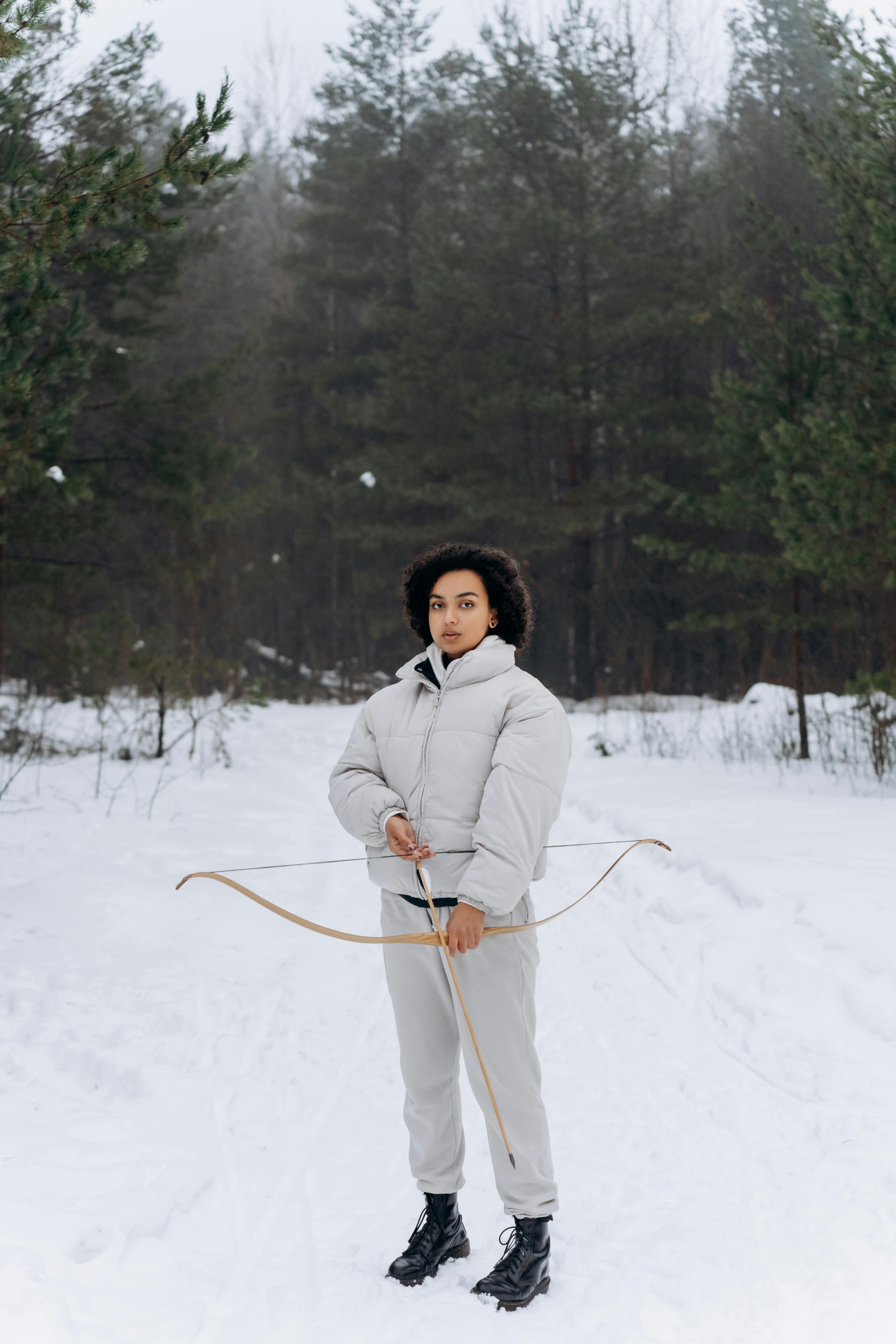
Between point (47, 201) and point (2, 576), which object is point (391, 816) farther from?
point (2, 576)

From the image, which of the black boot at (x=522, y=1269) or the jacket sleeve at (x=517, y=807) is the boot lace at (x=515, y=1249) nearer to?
the black boot at (x=522, y=1269)

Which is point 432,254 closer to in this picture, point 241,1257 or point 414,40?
point 414,40

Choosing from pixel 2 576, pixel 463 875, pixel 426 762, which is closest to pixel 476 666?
pixel 426 762

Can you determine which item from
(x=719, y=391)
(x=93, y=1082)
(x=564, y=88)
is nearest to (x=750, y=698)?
(x=719, y=391)

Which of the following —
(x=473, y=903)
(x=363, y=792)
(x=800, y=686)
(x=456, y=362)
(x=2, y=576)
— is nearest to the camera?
(x=473, y=903)

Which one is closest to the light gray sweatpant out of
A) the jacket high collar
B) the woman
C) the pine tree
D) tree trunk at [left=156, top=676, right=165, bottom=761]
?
the woman

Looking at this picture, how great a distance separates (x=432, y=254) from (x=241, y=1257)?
2187cm

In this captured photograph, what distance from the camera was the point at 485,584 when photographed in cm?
285

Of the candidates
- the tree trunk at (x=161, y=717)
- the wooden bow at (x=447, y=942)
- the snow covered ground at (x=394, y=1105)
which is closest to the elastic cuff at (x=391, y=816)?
the wooden bow at (x=447, y=942)

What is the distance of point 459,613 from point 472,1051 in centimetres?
115

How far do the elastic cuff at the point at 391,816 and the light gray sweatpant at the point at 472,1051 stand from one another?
231mm

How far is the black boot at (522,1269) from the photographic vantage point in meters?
2.53

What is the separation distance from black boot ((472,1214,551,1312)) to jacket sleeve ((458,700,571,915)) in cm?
84

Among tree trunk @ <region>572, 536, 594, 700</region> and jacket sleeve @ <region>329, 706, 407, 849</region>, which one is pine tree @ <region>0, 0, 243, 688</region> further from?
tree trunk @ <region>572, 536, 594, 700</region>
